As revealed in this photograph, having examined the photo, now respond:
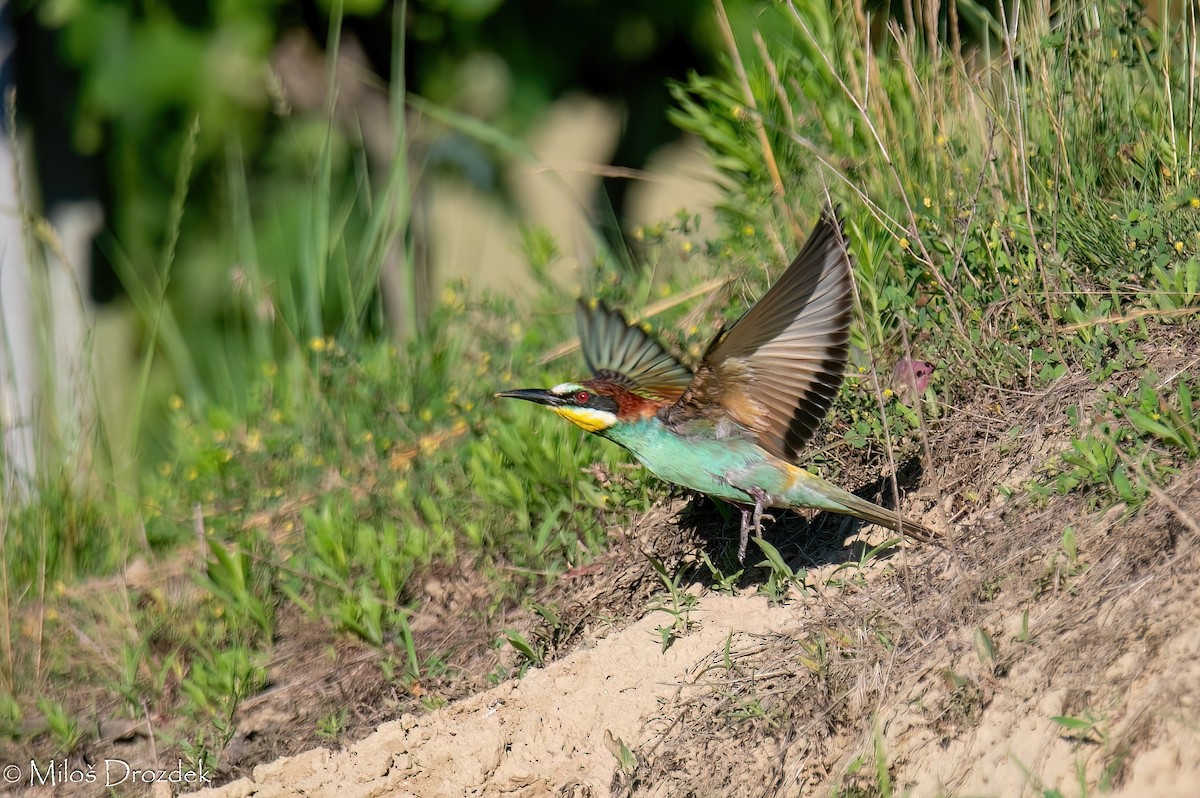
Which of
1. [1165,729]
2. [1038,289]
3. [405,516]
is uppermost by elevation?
[1038,289]

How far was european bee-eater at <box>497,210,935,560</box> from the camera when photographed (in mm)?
2777

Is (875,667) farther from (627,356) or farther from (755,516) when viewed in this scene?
(627,356)

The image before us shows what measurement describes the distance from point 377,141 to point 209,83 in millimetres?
950

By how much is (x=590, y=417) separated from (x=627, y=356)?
1.32 ft

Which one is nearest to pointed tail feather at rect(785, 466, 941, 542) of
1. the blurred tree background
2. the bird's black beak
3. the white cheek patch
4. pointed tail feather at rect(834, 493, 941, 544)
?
pointed tail feather at rect(834, 493, 941, 544)

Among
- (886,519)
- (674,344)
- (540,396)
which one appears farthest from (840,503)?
(674,344)

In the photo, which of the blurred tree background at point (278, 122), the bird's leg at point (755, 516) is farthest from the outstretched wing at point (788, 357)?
the blurred tree background at point (278, 122)

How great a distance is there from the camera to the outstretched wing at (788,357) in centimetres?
275

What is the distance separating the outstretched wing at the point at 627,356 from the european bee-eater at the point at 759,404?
181mm

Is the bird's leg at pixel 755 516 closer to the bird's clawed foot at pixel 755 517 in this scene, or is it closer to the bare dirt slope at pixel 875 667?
the bird's clawed foot at pixel 755 517

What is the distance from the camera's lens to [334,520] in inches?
139

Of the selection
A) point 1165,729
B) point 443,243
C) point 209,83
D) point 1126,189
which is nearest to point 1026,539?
point 1165,729

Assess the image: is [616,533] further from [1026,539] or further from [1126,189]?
[1126,189]

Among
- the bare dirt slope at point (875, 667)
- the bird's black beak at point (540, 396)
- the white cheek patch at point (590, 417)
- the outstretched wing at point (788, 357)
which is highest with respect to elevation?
the outstretched wing at point (788, 357)
